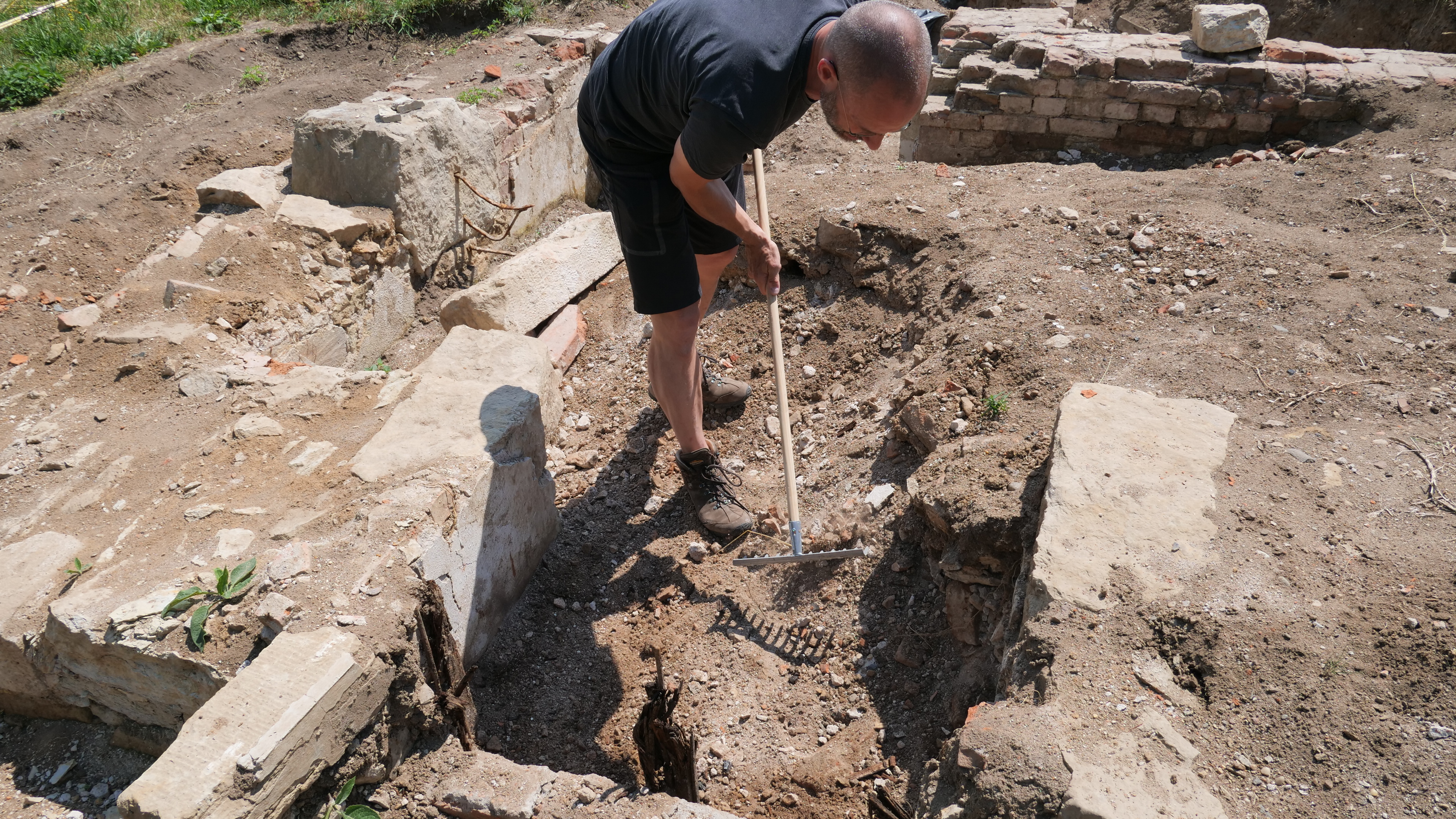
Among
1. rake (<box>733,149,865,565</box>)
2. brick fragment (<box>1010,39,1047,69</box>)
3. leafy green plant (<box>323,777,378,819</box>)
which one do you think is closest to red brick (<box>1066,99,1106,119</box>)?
brick fragment (<box>1010,39,1047,69</box>)

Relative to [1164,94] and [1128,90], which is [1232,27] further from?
[1128,90]

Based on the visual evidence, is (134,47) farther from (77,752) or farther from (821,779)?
(821,779)

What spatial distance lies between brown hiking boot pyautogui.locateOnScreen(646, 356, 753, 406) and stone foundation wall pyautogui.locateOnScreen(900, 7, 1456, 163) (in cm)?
262

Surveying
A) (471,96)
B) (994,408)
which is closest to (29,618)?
(994,408)

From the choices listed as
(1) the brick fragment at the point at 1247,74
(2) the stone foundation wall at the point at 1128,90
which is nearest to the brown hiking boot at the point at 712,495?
(2) the stone foundation wall at the point at 1128,90

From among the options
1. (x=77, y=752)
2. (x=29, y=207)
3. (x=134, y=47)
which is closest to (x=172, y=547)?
(x=77, y=752)

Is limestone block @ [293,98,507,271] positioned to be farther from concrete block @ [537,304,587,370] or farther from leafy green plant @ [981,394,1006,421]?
leafy green plant @ [981,394,1006,421]

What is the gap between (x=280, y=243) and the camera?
425 centimetres

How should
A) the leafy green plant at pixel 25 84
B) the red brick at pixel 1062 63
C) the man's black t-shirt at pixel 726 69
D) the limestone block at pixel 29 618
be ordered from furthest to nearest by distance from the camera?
the leafy green plant at pixel 25 84
the red brick at pixel 1062 63
the limestone block at pixel 29 618
the man's black t-shirt at pixel 726 69

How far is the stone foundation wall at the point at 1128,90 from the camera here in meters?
4.72

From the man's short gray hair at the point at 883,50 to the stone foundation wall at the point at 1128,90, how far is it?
3444mm

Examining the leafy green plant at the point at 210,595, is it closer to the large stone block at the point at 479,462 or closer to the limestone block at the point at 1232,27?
the large stone block at the point at 479,462

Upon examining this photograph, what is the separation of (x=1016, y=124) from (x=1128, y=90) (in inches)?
25.2

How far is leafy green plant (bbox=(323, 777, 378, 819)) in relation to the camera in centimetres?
218
